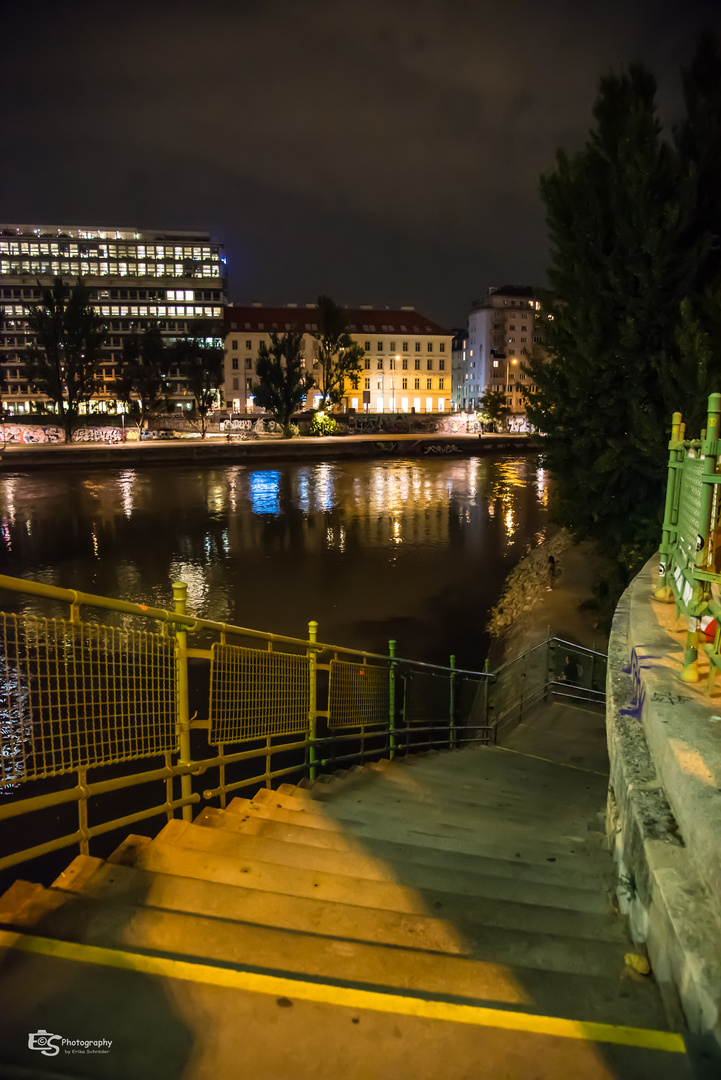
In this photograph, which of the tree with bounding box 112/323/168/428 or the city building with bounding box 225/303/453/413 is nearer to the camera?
the tree with bounding box 112/323/168/428

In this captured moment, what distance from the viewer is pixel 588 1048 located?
6.05 feet

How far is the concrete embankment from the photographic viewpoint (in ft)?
164

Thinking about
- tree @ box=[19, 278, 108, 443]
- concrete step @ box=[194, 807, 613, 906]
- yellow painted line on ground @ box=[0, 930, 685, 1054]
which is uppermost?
tree @ box=[19, 278, 108, 443]

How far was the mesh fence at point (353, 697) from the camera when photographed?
6641 mm

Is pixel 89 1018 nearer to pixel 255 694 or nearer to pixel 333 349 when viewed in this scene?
pixel 255 694

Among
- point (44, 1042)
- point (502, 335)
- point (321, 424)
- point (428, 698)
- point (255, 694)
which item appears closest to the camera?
point (44, 1042)

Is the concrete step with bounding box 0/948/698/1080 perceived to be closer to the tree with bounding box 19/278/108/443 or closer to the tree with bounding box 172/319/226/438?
the tree with bounding box 19/278/108/443

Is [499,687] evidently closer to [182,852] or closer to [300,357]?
[182,852]

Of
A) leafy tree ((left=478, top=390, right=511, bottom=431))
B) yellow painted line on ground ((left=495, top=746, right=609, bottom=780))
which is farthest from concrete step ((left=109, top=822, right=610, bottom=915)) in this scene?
leafy tree ((left=478, top=390, right=511, bottom=431))

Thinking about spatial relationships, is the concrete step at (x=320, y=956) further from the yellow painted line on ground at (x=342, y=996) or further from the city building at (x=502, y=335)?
the city building at (x=502, y=335)

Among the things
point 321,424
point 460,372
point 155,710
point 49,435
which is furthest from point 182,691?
point 460,372

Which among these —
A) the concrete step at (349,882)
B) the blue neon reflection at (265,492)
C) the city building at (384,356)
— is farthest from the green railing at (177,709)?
the city building at (384,356)

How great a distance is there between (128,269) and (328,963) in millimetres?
123743

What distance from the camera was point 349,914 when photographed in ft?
8.93
